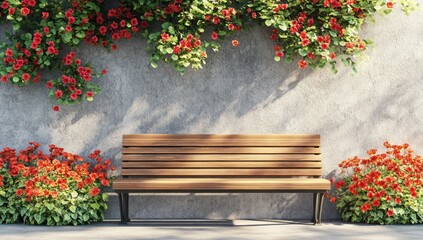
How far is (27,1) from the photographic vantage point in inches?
252

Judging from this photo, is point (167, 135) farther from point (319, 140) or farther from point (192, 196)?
point (319, 140)

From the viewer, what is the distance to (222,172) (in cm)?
641

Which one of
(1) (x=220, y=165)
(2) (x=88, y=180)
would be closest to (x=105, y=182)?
(2) (x=88, y=180)

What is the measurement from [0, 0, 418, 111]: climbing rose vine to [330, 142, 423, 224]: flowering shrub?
845 mm

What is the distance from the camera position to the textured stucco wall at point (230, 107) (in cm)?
664

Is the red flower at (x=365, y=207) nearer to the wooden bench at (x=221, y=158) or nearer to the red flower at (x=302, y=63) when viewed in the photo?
the wooden bench at (x=221, y=158)

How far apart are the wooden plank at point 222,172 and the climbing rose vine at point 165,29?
2.49 ft

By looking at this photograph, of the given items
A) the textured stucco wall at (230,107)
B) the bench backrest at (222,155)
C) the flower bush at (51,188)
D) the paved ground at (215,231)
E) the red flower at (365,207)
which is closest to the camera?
the paved ground at (215,231)

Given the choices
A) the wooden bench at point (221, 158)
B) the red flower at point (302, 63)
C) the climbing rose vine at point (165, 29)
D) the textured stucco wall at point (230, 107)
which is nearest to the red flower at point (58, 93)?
the climbing rose vine at point (165, 29)

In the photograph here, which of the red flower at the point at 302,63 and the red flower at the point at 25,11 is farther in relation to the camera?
the red flower at the point at 302,63

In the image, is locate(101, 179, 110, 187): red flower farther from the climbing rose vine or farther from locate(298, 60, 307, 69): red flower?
locate(298, 60, 307, 69): red flower

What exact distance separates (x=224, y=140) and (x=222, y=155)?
13 centimetres

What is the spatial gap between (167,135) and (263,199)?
100 cm

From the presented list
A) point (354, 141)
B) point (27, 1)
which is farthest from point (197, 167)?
point (27, 1)
